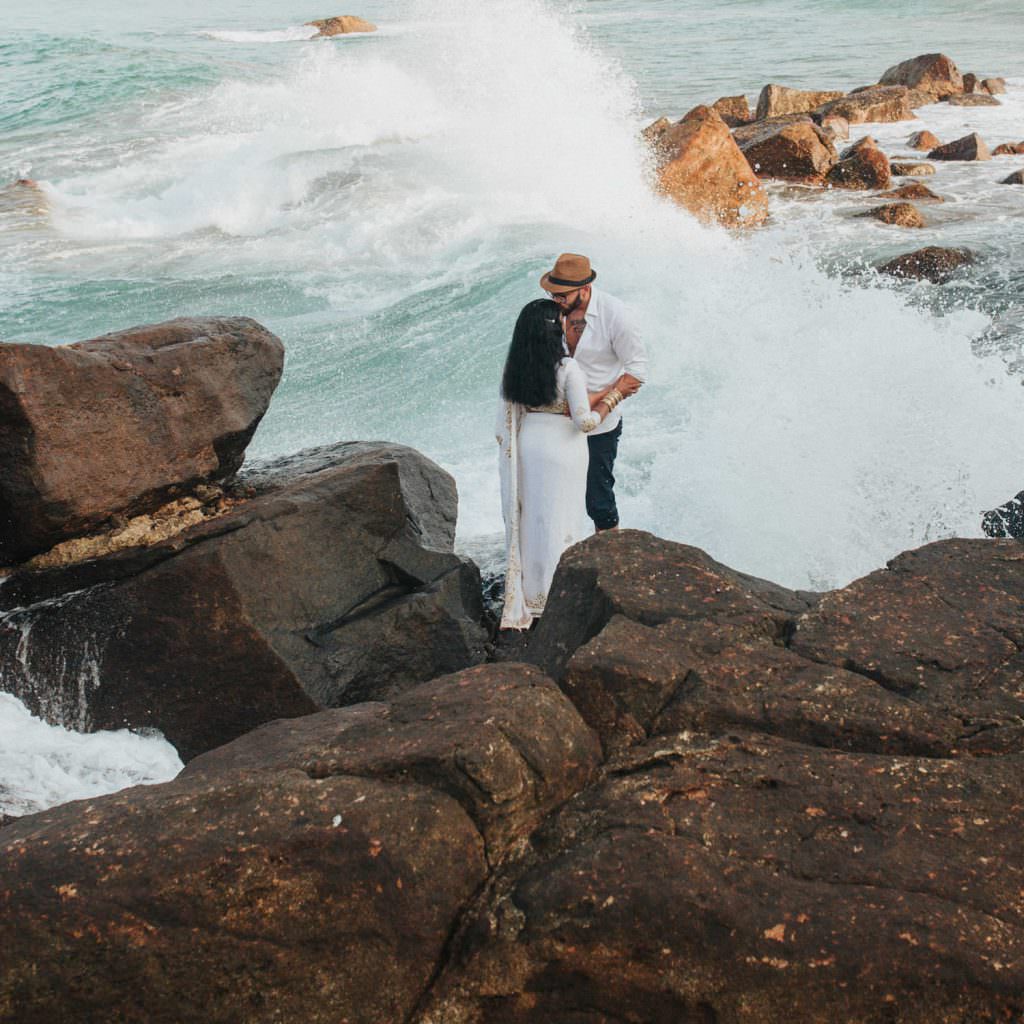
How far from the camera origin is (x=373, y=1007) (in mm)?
2098

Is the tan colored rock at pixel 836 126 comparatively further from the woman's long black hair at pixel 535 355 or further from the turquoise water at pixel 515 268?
the woman's long black hair at pixel 535 355

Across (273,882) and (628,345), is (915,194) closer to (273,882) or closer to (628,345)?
(628,345)

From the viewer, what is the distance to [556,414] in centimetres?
462

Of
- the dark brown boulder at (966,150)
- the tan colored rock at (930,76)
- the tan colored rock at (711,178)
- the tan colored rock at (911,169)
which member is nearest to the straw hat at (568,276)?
the tan colored rock at (711,178)

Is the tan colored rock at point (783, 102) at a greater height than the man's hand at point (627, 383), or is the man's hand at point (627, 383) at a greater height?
the man's hand at point (627, 383)

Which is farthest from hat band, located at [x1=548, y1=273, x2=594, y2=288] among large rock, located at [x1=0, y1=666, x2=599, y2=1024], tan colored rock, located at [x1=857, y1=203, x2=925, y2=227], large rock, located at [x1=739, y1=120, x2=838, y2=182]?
large rock, located at [x1=739, y1=120, x2=838, y2=182]

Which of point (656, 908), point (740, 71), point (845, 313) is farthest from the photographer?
point (740, 71)

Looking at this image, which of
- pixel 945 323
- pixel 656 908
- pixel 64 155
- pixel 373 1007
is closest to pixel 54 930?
pixel 373 1007

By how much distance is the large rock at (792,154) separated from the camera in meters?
15.1

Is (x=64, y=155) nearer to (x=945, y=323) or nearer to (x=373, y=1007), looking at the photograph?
(x=945, y=323)

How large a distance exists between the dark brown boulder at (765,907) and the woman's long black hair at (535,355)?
236 centimetres

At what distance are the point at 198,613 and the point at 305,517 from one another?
23.2 inches


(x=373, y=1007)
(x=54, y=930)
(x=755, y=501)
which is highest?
(x=54, y=930)

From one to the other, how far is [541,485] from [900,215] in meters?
10.1
